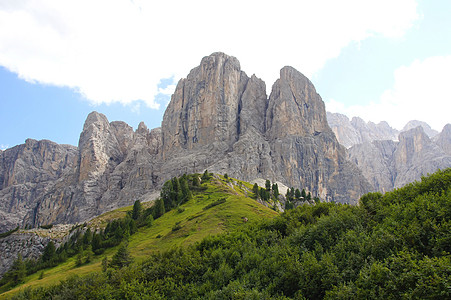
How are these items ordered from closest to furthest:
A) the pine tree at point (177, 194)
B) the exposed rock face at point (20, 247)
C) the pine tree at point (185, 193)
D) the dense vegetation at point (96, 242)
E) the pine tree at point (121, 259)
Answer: the pine tree at point (121, 259) < the dense vegetation at point (96, 242) < the exposed rock face at point (20, 247) < the pine tree at point (177, 194) < the pine tree at point (185, 193)

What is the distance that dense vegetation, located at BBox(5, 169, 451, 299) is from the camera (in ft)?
60.8

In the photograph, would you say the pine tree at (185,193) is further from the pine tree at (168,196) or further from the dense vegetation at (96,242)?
the pine tree at (168,196)

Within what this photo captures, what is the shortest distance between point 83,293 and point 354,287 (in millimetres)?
31282

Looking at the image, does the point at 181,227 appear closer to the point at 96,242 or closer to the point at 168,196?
the point at 96,242

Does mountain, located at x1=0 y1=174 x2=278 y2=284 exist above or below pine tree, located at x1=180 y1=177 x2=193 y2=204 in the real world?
below

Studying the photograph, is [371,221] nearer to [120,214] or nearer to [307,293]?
[307,293]

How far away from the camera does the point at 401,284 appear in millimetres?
17484

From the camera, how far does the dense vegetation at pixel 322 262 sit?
1853 cm

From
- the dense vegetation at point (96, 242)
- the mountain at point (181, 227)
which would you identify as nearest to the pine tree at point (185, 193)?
the dense vegetation at point (96, 242)

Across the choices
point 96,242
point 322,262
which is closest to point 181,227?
point 96,242

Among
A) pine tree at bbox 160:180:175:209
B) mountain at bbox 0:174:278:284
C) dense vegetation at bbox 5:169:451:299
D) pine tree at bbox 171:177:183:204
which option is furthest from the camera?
pine tree at bbox 171:177:183:204

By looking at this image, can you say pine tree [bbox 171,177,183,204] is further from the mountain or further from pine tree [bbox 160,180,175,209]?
the mountain

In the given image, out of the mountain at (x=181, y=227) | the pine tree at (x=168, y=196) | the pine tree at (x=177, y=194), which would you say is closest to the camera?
the mountain at (x=181, y=227)

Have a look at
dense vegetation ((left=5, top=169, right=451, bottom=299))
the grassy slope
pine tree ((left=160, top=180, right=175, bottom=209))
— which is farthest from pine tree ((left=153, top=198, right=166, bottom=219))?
dense vegetation ((left=5, top=169, right=451, bottom=299))
